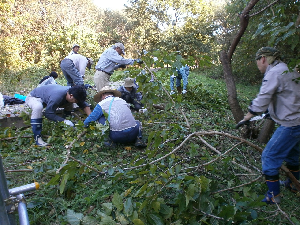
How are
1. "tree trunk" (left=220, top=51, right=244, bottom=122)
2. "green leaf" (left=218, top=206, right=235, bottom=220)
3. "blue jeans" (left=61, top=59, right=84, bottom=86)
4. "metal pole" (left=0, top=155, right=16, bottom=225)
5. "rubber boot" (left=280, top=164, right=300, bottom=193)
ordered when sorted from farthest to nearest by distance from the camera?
"blue jeans" (left=61, top=59, right=84, bottom=86) < "tree trunk" (left=220, top=51, right=244, bottom=122) < "rubber boot" (left=280, top=164, right=300, bottom=193) < "green leaf" (left=218, top=206, right=235, bottom=220) < "metal pole" (left=0, top=155, right=16, bottom=225)

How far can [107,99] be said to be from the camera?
3578mm

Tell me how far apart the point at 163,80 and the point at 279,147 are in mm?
1850

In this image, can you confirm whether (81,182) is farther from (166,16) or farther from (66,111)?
(166,16)

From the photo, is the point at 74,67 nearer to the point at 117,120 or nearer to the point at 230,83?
the point at 117,120

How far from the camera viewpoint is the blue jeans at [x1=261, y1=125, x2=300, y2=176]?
84.3 inches

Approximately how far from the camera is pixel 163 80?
11.3 ft

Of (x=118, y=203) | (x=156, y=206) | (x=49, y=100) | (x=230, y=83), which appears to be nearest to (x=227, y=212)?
(x=156, y=206)

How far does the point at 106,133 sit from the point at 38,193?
1309mm

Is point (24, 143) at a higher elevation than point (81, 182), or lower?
higher

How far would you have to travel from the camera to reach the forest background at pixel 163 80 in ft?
6.26

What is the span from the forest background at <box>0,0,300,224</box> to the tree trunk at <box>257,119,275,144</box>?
54 cm

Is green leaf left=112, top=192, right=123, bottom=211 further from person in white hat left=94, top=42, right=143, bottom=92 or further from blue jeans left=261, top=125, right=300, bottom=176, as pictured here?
person in white hat left=94, top=42, right=143, bottom=92

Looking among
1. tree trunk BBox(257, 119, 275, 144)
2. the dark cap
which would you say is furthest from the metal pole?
tree trunk BBox(257, 119, 275, 144)

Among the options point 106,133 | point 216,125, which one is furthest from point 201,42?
point 106,133
